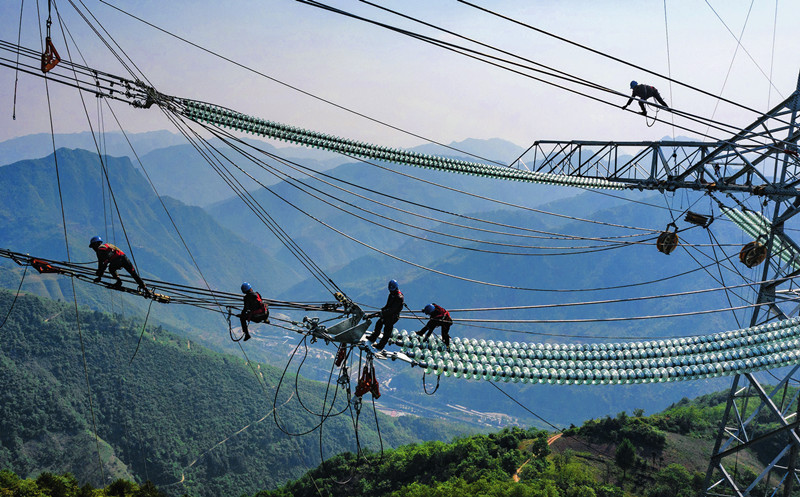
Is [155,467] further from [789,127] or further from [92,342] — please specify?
[789,127]

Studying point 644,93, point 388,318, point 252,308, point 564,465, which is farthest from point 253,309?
point 564,465

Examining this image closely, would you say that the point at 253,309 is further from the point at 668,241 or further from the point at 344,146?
the point at 668,241

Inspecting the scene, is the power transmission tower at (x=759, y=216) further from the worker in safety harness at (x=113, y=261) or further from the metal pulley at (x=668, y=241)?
the worker in safety harness at (x=113, y=261)

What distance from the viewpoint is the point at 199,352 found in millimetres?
121688

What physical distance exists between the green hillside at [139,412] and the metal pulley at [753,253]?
67776 mm

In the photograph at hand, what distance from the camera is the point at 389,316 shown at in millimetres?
12133

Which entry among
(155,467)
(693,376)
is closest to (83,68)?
(693,376)

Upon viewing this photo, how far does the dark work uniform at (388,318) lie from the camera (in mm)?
11898

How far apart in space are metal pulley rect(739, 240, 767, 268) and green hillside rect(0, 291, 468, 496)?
222 ft

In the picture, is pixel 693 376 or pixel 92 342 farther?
pixel 92 342

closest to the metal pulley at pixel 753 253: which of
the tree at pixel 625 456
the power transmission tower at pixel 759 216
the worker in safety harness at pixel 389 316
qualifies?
the power transmission tower at pixel 759 216

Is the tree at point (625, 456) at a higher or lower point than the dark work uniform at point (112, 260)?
lower

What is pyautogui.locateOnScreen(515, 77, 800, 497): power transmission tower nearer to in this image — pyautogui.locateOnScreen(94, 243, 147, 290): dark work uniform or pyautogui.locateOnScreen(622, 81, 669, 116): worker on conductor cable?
pyautogui.locateOnScreen(622, 81, 669, 116): worker on conductor cable

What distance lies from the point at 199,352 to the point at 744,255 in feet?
383
